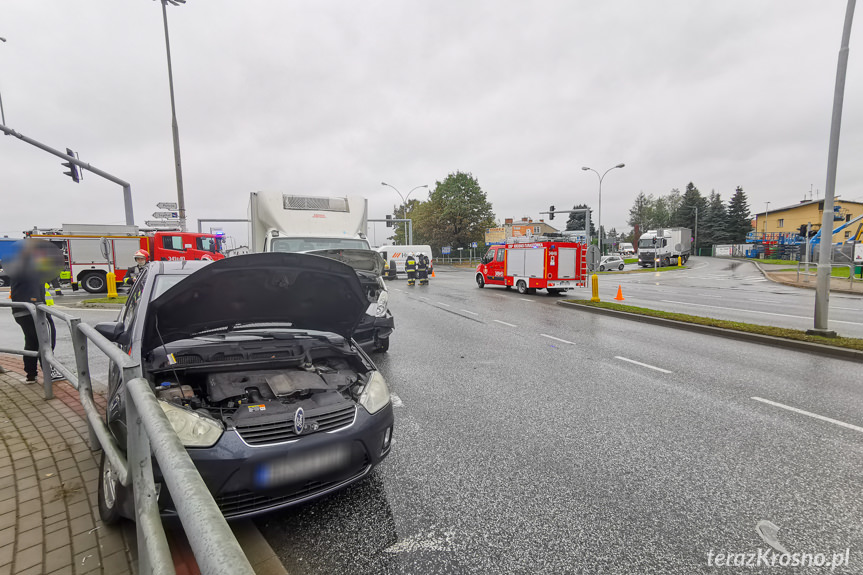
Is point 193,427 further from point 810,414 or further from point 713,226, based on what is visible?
point 713,226

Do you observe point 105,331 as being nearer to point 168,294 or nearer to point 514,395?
point 168,294

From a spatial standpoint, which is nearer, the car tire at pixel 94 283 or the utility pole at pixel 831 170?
the utility pole at pixel 831 170

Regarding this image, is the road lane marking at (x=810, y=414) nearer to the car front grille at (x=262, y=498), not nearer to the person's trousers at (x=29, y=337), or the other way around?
the car front grille at (x=262, y=498)

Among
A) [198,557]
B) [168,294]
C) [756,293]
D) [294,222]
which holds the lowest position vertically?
[756,293]

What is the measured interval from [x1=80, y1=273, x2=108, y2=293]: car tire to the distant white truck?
43655 mm

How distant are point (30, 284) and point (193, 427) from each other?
4805mm

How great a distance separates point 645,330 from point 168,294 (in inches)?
389

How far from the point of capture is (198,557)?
0.84 metres

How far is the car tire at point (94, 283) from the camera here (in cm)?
1975

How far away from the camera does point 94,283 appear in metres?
19.9

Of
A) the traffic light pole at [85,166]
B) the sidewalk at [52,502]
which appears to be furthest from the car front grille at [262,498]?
the traffic light pole at [85,166]

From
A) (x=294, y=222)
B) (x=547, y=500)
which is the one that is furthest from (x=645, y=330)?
(x=294, y=222)

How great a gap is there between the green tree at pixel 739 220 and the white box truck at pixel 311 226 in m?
75.9

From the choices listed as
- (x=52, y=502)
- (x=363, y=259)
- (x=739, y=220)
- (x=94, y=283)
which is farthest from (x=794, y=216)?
(x=52, y=502)
